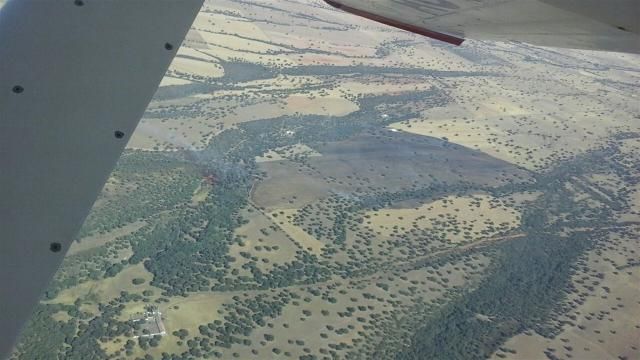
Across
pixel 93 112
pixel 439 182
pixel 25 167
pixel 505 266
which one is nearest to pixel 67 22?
pixel 93 112

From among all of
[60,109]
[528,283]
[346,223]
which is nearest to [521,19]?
[60,109]

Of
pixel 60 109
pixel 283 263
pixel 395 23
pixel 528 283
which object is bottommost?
pixel 528 283

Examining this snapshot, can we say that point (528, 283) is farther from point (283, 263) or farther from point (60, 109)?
point (60, 109)

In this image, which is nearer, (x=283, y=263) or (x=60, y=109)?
(x=60, y=109)

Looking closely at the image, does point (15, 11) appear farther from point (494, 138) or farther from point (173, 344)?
point (494, 138)

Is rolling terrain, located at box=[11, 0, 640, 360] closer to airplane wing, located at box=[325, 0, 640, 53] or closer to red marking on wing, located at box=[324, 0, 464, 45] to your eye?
red marking on wing, located at box=[324, 0, 464, 45]
